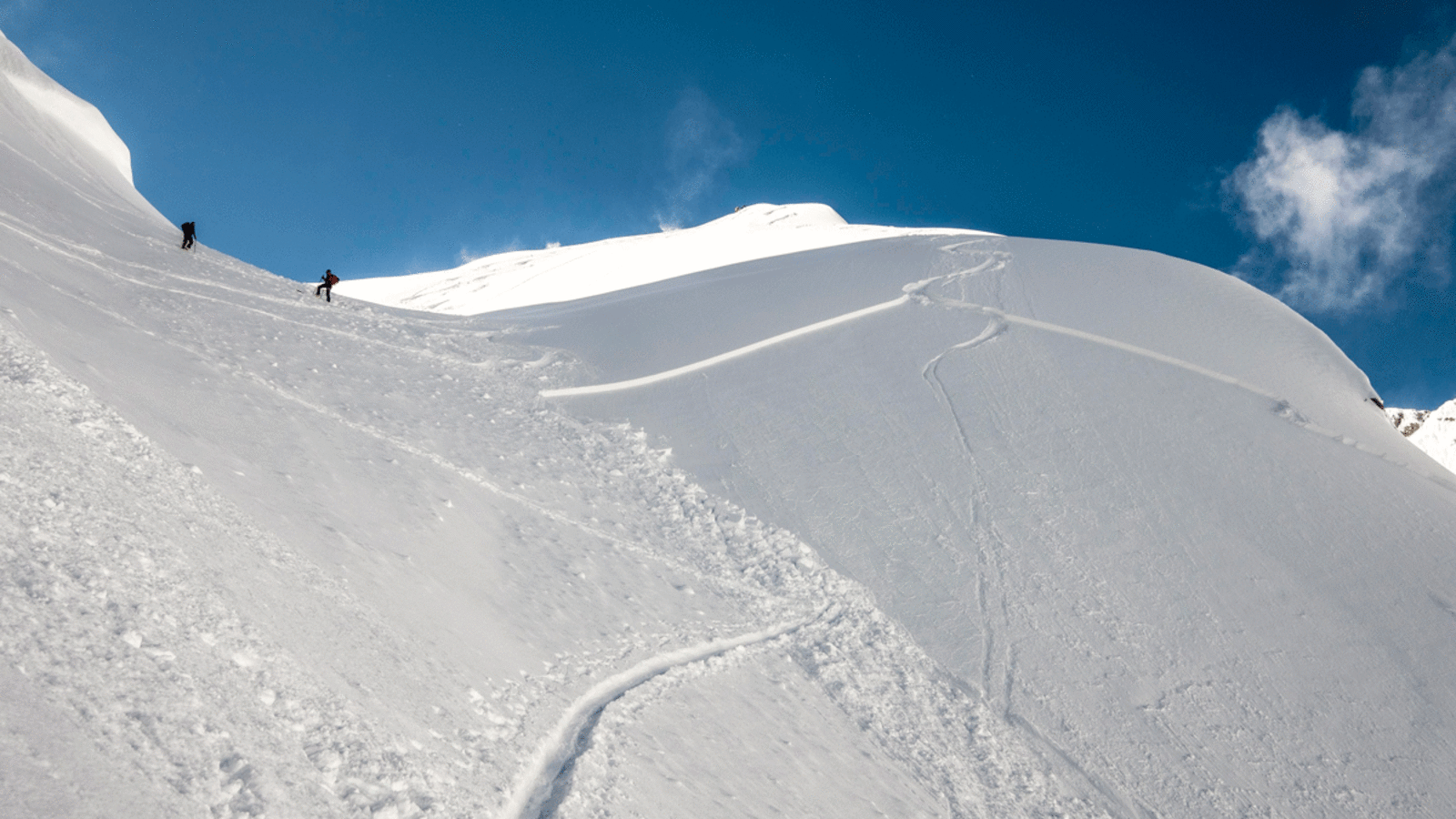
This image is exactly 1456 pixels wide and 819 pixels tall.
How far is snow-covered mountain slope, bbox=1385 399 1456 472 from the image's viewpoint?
25094 mm

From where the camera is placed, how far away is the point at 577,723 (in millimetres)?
5172

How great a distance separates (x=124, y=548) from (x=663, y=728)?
3446 millimetres

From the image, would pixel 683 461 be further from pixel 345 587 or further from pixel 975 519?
Answer: pixel 345 587

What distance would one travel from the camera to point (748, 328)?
14688 millimetres

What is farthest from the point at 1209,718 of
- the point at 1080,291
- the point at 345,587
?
the point at 1080,291

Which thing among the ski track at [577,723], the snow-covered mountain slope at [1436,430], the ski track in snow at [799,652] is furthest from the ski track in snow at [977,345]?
the snow-covered mountain slope at [1436,430]

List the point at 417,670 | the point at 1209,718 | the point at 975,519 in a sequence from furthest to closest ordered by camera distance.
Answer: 1. the point at 975,519
2. the point at 1209,718
3. the point at 417,670

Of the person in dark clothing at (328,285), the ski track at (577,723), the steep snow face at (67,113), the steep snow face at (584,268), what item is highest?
the steep snow face at (584,268)

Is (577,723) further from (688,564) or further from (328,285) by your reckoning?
(328,285)

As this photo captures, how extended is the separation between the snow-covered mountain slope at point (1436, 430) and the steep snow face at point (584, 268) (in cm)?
1715

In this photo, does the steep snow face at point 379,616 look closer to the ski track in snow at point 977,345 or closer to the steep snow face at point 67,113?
the ski track in snow at point 977,345

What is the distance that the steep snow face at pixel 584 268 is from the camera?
22.8m

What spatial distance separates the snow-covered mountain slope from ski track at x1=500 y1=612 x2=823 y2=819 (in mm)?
26618

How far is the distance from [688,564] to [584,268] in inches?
802
